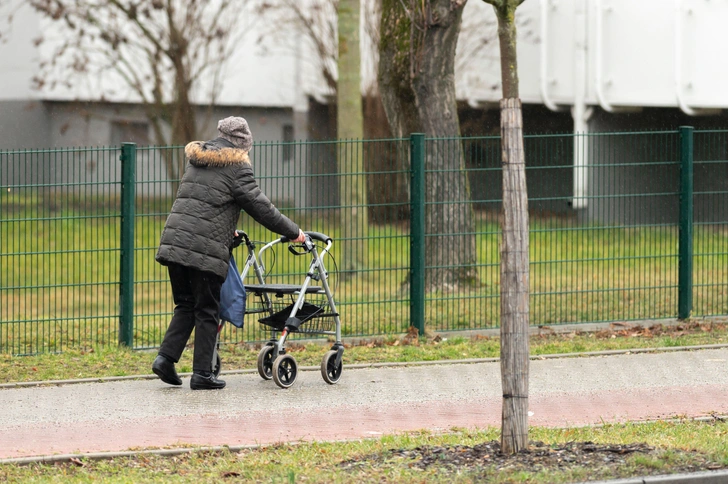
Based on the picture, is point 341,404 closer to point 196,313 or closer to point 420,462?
point 196,313

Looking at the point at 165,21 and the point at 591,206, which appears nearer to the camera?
the point at 591,206

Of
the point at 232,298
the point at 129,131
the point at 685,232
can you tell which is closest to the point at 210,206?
the point at 232,298

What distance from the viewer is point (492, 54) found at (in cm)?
2902

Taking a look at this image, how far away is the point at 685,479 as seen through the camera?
6070 millimetres

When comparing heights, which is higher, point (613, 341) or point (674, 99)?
point (674, 99)

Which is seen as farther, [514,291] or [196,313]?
[196,313]

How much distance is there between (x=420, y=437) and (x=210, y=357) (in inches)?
83.1

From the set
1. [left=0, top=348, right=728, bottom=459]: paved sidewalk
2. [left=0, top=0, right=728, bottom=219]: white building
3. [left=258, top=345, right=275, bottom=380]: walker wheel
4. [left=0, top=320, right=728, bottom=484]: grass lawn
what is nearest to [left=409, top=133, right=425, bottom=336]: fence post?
[left=0, top=348, right=728, bottom=459]: paved sidewalk

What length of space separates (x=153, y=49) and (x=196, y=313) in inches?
805

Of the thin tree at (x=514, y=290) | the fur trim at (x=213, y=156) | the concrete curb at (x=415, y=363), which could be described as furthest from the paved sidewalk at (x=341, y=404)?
the fur trim at (x=213, y=156)

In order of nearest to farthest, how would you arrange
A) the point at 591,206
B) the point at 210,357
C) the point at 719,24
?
the point at 210,357 < the point at 591,206 < the point at 719,24

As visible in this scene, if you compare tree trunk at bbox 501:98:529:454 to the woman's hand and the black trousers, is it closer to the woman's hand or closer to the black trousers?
the woman's hand

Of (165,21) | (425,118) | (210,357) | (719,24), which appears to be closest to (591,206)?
(425,118)

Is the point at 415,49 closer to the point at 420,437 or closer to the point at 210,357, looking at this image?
the point at 210,357
